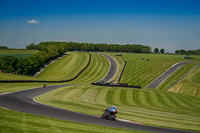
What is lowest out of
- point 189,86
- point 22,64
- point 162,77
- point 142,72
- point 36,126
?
point 189,86

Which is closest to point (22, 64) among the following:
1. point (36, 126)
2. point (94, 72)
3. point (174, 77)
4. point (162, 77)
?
point (94, 72)

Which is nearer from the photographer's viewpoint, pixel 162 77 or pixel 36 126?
pixel 36 126

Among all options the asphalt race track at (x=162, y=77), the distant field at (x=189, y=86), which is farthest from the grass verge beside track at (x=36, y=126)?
the asphalt race track at (x=162, y=77)

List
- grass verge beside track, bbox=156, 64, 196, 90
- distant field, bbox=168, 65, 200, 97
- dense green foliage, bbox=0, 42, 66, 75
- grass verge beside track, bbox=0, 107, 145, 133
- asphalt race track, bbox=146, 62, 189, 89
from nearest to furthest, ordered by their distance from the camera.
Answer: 1. grass verge beside track, bbox=0, 107, 145, 133
2. distant field, bbox=168, 65, 200, 97
3. grass verge beside track, bbox=156, 64, 196, 90
4. asphalt race track, bbox=146, 62, 189, 89
5. dense green foliage, bbox=0, 42, 66, 75

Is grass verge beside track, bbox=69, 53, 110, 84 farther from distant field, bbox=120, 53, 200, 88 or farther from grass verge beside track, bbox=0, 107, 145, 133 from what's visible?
grass verge beside track, bbox=0, 107, 145, 133

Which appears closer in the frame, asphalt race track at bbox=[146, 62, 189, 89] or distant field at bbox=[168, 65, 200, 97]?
distant field at bbox=[168, 65, 200, 97]

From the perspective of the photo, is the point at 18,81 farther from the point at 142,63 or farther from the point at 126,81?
the point at 142,63

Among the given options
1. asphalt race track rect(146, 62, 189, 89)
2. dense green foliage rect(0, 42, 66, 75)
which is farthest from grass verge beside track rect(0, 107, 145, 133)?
dense green foliage rect(0, 42, 66, 75)

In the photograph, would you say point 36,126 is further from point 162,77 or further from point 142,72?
point 142,72

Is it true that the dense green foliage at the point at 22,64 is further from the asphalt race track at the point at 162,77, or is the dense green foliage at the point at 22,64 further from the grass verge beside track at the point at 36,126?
the grass verge beside track at the point at 36,126

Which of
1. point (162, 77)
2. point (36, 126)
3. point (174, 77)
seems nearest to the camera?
point (36, 126)

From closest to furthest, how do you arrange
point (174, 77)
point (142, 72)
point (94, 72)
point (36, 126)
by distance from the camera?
point (36, 126)
point (174, 77)
point (142, 72)
point (94, 72)

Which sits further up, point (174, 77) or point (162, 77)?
point (174, 77)

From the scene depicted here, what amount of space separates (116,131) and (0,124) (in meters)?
9.27
